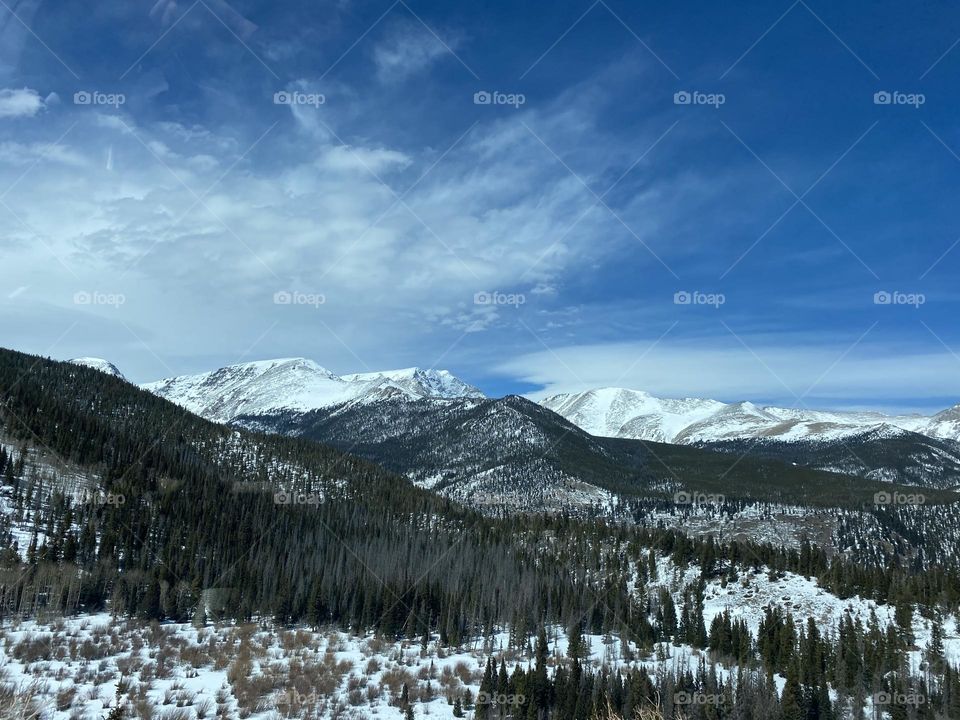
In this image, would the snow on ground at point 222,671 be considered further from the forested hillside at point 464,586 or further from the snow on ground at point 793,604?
the snow on ground at point 793,604

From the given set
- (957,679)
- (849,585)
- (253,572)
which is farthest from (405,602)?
(849,585)

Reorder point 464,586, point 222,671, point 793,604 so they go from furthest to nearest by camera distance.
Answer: point 464,586 → point 793,604 → point 222,671

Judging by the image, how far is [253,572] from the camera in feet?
302

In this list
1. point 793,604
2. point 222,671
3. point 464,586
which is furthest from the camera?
point 464,586

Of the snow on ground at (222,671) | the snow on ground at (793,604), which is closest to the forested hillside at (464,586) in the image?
the snow on ground at (793,604)

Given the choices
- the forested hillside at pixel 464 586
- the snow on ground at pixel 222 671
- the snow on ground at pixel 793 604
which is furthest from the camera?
the snow on ground at pixel 793 604

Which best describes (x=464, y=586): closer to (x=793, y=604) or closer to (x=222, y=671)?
(x=793, y=604)

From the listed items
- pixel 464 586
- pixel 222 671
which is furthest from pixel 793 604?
pixel 222 671

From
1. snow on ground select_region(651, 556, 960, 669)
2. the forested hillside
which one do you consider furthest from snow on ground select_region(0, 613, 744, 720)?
snow on ground select_region(651, 556, 960, 669)

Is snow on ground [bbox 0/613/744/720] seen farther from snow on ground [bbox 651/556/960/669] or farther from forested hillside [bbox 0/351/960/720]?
snow on ground [bbox 651/556/960/669]

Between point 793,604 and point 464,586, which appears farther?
point 464,586

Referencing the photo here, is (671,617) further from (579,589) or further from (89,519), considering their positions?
(89,519)

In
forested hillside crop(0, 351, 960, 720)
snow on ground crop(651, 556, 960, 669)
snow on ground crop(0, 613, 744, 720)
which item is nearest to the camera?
snow on ground crop(0, 613, 744, 720)

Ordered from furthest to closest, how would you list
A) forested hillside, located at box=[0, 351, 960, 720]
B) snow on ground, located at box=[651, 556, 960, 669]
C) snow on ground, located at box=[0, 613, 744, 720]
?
snow on ground, located at box=[651, 556, 960, 669]
forested hillside, located at box=[0, 351, 960, 720]
snow on ground, located at box=[0, 613, 744, 720]
